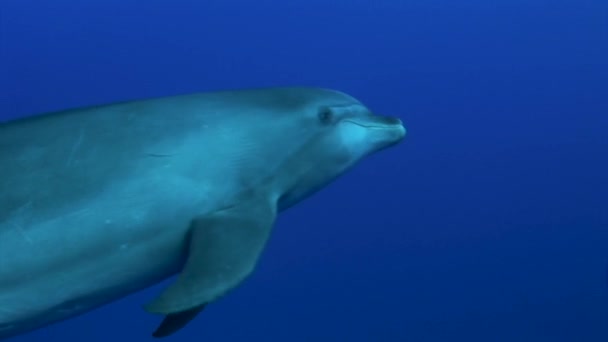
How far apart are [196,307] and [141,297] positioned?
7.39 meters

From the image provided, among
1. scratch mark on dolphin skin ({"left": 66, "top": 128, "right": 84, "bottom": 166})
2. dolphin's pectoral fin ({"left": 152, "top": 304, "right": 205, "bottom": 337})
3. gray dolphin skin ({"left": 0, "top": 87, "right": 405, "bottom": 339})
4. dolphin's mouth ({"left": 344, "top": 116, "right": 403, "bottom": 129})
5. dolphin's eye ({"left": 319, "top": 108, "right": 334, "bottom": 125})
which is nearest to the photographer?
gray dolphin skin ({"left": 0, "top": 87, "right": 405, "bottom": 339})

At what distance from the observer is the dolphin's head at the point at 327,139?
14.1ft

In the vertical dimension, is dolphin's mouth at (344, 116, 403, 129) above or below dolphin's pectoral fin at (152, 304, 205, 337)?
above

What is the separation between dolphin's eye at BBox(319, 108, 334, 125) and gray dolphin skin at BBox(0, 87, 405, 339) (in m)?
0.18

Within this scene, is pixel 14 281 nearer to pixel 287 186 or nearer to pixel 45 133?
pixel 45 133

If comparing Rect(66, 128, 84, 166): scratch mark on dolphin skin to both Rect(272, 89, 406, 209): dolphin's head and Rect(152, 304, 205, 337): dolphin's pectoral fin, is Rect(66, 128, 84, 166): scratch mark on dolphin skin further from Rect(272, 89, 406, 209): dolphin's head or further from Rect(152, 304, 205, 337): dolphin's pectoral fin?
Rect(272, 89, 406, 209): dolphin's head

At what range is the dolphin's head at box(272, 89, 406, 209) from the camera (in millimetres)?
4293

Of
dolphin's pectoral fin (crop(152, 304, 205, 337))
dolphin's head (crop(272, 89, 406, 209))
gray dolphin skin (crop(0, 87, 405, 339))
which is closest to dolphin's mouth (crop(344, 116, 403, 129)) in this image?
dolphin's head (crop(272, 89, 406, 209))

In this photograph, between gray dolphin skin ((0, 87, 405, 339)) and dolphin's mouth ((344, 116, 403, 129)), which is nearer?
gray dolphin skin ((0, 87, 405, 339))

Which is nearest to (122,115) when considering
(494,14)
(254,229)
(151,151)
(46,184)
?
(151,151)

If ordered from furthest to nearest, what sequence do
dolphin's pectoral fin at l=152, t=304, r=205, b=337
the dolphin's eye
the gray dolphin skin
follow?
1. the dolphin's eye
2. dolphin's pectoral fin at l=152, t=304, r=205, b=337
3. the gray dolphin skin

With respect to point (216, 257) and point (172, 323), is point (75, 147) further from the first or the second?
point (172, 323)

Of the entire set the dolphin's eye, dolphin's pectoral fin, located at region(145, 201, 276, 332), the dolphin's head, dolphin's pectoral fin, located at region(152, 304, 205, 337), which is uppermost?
the dolphin's eye

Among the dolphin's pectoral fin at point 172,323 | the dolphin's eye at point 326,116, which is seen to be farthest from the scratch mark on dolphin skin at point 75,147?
the dolphin's eye at point 326,116
